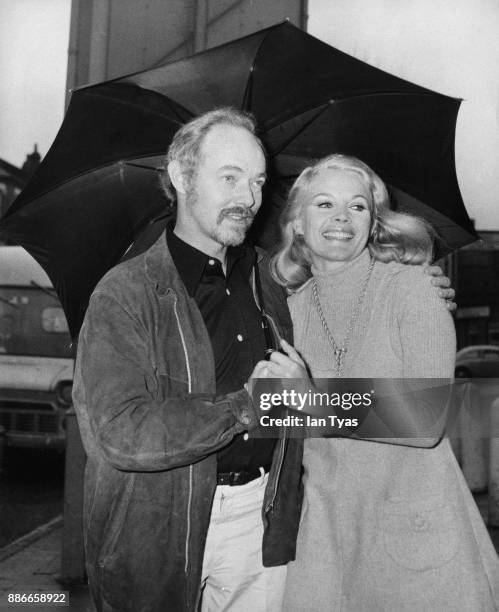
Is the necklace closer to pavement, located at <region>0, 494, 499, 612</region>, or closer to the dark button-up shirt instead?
the dark button-up shirt

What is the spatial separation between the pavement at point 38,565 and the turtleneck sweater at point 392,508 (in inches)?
68.9

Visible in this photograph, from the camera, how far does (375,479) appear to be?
143 centimetres

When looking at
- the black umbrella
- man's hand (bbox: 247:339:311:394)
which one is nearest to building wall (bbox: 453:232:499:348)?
the black umbrella

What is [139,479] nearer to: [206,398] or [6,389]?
Answer: [206,398]

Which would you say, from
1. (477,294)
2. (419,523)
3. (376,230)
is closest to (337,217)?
(376,230)

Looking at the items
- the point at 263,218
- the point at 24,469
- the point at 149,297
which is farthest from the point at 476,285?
the point at 149,297

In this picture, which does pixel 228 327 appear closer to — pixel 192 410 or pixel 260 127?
pixel 192 410

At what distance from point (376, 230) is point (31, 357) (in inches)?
187

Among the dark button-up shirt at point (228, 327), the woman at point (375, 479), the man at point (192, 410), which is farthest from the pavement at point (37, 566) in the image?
the woman at point (375, 479)

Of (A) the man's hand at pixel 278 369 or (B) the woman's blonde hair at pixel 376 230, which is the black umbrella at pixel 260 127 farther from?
(A) the man's hand at pixel 278 369

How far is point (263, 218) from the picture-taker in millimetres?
2439

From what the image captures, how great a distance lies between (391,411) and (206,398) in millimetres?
423

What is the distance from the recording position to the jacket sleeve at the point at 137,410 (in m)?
1.23

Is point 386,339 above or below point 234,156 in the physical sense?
below
